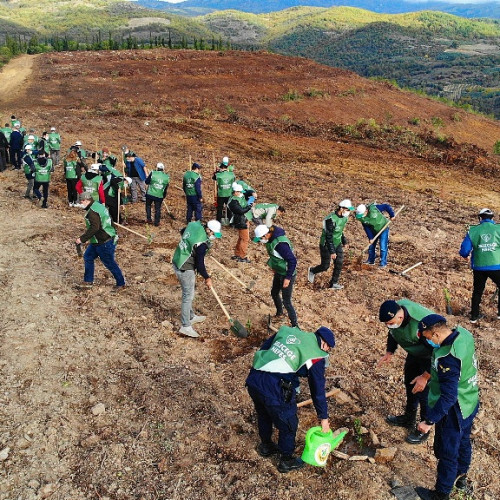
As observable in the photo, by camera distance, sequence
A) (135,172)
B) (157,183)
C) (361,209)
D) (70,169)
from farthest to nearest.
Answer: (135,172)
(70,169)
(157,183)
(361,209)

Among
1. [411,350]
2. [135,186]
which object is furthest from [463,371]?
[135,186]

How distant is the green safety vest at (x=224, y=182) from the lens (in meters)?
10.4

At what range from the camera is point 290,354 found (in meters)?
3.73

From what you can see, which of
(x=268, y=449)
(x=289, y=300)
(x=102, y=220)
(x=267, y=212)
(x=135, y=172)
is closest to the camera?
(x=268, y=449)

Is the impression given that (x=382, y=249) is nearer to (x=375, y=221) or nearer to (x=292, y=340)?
(x=375, y=221)

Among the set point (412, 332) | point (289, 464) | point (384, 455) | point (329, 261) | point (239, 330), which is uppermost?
point (412, 332)

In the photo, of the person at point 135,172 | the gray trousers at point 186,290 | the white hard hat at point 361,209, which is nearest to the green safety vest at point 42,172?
the person at point 135,172

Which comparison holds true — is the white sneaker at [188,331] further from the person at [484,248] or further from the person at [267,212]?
the person at [484,248]

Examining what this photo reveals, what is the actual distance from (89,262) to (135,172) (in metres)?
5.13

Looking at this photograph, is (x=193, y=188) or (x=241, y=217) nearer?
(x=241, y=217)

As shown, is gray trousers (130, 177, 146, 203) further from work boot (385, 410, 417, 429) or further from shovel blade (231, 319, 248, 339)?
work boot (385, 410, 417, 429)

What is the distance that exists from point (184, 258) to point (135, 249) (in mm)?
3846

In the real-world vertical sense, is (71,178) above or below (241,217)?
above

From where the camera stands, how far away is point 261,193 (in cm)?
1382
